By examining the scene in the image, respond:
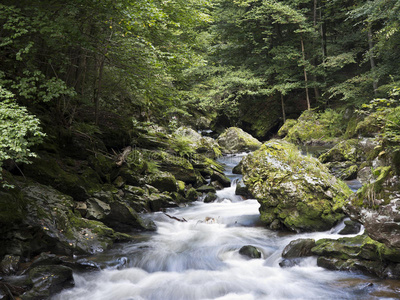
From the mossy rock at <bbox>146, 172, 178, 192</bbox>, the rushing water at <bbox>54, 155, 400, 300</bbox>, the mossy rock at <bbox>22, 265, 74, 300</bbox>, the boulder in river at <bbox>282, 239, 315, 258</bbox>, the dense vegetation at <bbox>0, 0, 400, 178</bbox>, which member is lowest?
the rushing water at <bbox>54, 155, 400, 300</bbox>

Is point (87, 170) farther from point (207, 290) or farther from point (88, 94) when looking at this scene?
point (207, 290)

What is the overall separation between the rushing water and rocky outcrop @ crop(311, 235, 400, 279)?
172 millimetres

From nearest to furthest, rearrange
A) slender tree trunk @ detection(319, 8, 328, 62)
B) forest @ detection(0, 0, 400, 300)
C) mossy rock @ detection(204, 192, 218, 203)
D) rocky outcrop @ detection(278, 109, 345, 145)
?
A: 1. forest @ detection(0, 0, 400, 300)
2. mossy rock @ detection(204, 192, 218, 203)
3. rocky outcrop @ detection(278, 109, 345, 145)
4. slender tree trunk @ detection(319, 8, 328, 62)

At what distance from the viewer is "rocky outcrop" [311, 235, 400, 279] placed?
4820mm

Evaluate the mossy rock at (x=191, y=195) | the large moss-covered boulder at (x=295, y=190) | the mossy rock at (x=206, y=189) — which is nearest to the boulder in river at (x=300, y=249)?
the large moss-covered boulder at (x=295, y=190)

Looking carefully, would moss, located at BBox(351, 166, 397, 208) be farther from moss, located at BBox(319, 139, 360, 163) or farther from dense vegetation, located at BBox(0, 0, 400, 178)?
moss, located at BBox(319, 139, 360, 163)

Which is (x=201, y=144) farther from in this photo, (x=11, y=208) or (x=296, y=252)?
(x=11, y=208)

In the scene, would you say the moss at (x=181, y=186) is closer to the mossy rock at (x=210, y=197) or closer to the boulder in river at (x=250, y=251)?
the mossy rock at (x=210, y=197)

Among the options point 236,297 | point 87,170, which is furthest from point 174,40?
point 236,297

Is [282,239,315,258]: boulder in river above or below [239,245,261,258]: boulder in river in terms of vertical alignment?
above

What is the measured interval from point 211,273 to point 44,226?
136 inches

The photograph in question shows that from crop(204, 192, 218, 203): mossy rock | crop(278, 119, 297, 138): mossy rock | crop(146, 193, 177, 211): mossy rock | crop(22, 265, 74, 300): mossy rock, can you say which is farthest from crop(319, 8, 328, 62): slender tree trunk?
crop(22, 265, 74, 300): mossy rock

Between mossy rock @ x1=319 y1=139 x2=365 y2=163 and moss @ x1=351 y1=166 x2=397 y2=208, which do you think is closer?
moss @ x1=351 y1=166 x2=397 y2=208

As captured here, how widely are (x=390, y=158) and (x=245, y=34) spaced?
20.8 meters
